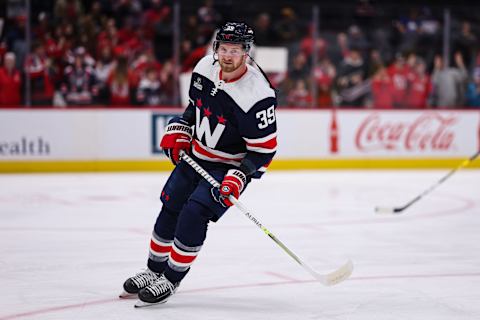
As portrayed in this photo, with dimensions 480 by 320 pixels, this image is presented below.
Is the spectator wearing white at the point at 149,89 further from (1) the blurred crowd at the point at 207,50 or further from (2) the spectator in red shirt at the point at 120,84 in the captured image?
(2) the spectator in red shirt at the point at 120,84

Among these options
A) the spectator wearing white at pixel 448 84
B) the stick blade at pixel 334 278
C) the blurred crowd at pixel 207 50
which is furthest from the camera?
the spectator wearing white at pixel 448 84

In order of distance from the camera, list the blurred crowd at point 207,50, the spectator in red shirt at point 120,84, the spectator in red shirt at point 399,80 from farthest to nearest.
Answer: the spectator in red shirt at point 399,80, the spectator in red shirt at point 120,84, the blurred crowd at point 207,50

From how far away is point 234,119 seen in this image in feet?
11.8

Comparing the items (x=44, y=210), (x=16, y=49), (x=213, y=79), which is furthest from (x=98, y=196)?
(x=213, y=79)

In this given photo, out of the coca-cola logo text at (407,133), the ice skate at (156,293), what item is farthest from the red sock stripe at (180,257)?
the coca-cola logo text at (407,133)

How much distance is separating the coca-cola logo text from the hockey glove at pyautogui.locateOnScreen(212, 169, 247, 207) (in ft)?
23.8

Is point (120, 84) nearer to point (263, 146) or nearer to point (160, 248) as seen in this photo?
point (160, 248)

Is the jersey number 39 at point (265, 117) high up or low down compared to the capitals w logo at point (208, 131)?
up

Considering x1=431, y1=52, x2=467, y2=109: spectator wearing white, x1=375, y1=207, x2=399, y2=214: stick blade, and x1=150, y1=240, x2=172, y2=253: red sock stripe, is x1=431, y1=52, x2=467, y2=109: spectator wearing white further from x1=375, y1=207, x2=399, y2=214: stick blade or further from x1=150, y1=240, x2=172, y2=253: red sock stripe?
x1=150, y1=240, x2=172, y2=253: red sock stripe

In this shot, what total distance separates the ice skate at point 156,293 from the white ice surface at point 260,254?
0.04 m

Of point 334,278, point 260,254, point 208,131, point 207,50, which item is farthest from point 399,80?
point 208,131

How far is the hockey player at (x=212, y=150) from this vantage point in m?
3.53

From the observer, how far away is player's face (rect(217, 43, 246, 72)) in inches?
140

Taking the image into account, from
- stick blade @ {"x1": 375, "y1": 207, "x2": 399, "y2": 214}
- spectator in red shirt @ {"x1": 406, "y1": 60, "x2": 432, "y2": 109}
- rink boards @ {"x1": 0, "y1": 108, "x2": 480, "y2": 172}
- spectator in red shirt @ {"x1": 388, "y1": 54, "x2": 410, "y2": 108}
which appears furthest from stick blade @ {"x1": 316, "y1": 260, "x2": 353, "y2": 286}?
spectator in red shirt @ {"x1": 406, "y1": 60, "x2": 432, "y2": 109}
